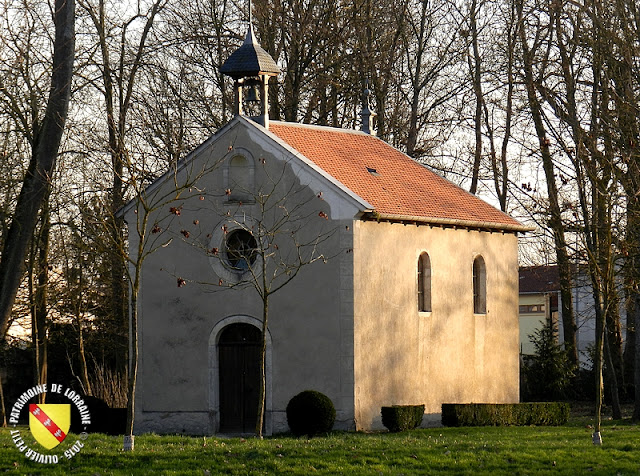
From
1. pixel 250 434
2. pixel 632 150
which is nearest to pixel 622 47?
A: pixel 632 150

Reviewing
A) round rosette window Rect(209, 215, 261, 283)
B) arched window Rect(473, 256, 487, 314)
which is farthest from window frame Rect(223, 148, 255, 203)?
arched window Rect(473, 256, 487, 314)

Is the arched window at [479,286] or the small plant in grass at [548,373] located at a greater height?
the arched window at [479,286]

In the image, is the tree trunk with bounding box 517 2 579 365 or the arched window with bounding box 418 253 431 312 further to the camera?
the tree trunk with bounding box 517 2 579 365

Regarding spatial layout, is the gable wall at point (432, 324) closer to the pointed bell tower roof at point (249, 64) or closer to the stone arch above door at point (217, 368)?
the stone arch above door at point (217, 368)

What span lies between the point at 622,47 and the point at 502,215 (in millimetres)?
5973

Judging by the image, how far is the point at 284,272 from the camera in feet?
82.8

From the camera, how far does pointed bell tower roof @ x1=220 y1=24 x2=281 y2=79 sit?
88.6 ft

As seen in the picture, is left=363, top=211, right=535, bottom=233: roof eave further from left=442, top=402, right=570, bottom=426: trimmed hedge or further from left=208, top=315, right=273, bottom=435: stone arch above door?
left=442, top=402, right=570, bottom=426: trimmed hedge

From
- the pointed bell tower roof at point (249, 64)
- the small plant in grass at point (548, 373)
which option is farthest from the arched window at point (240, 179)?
the small plant in grass at point (548, 373)

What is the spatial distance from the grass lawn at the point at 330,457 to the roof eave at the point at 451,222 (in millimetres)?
7272

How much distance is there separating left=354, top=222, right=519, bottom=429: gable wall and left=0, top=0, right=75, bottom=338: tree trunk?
8.91 metres

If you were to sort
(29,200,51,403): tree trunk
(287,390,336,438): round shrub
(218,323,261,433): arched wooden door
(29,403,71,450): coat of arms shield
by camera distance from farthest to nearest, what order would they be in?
(29,200,51,403): tree trunk
(218,323,261,433): arched wooden door
(287,390,336,438): round shrub
(29,403,71,450): coat of arms shield

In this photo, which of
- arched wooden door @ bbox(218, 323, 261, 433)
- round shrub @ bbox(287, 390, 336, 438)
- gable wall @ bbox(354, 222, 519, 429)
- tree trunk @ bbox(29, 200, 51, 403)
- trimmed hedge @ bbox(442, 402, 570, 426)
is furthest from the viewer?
tree trunk @ bbox(29, 200, 51, 403)

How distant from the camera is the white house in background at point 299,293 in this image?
25.4 m
